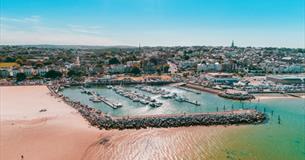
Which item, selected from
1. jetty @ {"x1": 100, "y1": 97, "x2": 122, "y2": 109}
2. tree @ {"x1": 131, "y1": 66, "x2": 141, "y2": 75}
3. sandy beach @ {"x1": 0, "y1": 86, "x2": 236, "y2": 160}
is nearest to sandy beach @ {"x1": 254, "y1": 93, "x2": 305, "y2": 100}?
sandy beach @ {"x1": 0, "y1": 86, "x2": 236, "y2": 160}

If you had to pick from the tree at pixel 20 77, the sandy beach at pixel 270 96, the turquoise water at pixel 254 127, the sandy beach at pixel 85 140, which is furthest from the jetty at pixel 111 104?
the tree at pixel 20 77

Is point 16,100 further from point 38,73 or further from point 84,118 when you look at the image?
point 38,73

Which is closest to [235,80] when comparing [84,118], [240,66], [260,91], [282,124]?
[260,91]

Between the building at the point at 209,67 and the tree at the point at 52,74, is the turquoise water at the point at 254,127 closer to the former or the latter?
the tree at the point at 52,74

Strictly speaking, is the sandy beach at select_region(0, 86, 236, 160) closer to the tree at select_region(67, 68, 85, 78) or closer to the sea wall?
the sea wall

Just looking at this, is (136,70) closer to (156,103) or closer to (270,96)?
(156,103)

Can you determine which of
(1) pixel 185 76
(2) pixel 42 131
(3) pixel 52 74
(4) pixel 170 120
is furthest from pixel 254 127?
(3) pixel 52 74
